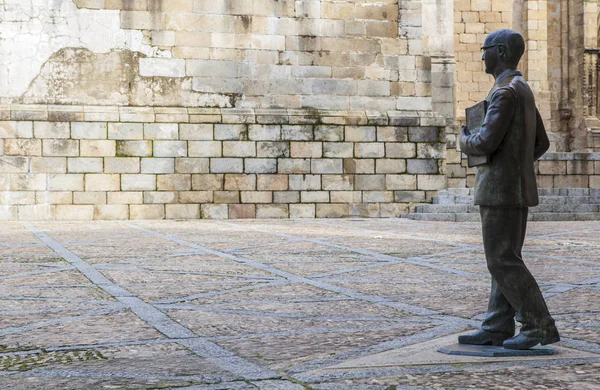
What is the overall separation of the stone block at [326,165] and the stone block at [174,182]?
2.39 meters

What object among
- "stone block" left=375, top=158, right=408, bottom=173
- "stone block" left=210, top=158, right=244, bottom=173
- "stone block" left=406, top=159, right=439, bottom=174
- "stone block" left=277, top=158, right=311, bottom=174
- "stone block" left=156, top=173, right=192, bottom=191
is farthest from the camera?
"stone block" left=406, top=159, right=439, bottom=174

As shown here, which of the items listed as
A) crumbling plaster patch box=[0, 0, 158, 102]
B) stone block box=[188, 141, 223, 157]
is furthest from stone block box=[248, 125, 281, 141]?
crumbling plaster patch box=[0, 0, 158, 102]

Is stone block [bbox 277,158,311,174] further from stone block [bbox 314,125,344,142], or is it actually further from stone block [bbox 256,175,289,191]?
stone block [bbox 314,125,344,142]

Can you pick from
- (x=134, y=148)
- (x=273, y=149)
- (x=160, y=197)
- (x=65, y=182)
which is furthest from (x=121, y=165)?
(x=273, y=149)

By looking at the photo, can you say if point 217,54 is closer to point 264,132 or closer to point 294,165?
point 264,132

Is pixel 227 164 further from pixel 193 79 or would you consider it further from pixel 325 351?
pixel 325 351

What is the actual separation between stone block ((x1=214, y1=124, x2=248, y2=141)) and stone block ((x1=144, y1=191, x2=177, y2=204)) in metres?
1.38

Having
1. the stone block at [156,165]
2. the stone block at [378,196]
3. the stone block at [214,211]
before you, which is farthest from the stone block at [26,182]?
the stone block at [378,196]

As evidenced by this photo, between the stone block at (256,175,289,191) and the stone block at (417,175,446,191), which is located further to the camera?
the stone block at (417,175,446,191)

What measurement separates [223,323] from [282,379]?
138 cm

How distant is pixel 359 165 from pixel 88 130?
519cm

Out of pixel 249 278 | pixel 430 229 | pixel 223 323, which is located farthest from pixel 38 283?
pixel 430 229

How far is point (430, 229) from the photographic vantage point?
12.7 metres

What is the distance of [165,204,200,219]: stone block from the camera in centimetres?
1572
